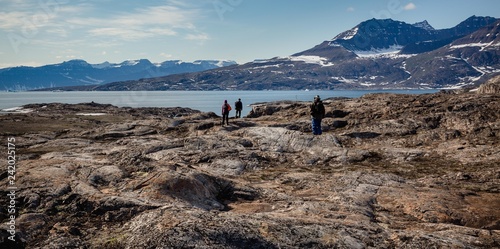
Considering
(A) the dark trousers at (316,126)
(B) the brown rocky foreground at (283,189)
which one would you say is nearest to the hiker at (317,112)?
(A) the dark trousers at (316,126)

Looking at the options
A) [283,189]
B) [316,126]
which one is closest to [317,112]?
[316,126]

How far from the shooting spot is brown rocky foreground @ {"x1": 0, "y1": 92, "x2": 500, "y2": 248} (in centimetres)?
1153

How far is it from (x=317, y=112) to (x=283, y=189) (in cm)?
1374

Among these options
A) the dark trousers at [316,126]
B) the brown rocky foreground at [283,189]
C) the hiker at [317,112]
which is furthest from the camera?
the dark trousers at [316,126]

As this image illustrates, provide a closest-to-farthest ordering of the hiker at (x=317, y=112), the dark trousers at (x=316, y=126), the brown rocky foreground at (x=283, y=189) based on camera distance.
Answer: the brown rocky foreground at (x=283, y=189)
the hiker at (x=317, y=112)
the dark trousers at (x=316, y=126)

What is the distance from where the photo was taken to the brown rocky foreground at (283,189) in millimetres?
11531

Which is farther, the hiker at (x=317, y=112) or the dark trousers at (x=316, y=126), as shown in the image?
the dark trousers at (x=316, y=126)

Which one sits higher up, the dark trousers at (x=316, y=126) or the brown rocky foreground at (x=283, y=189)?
the dark trousers at (x=316, y=126)

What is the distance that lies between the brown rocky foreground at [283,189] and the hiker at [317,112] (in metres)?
2.23

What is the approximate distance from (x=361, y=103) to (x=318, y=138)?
49.2ft

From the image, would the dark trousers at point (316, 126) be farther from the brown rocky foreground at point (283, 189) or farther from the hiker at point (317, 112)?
the brown rocky foreground at point (283, 189)

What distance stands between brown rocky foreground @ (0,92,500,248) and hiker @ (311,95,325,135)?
223 cm

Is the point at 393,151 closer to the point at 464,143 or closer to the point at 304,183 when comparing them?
the point at 464,143

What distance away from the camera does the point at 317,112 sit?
1200 inches
